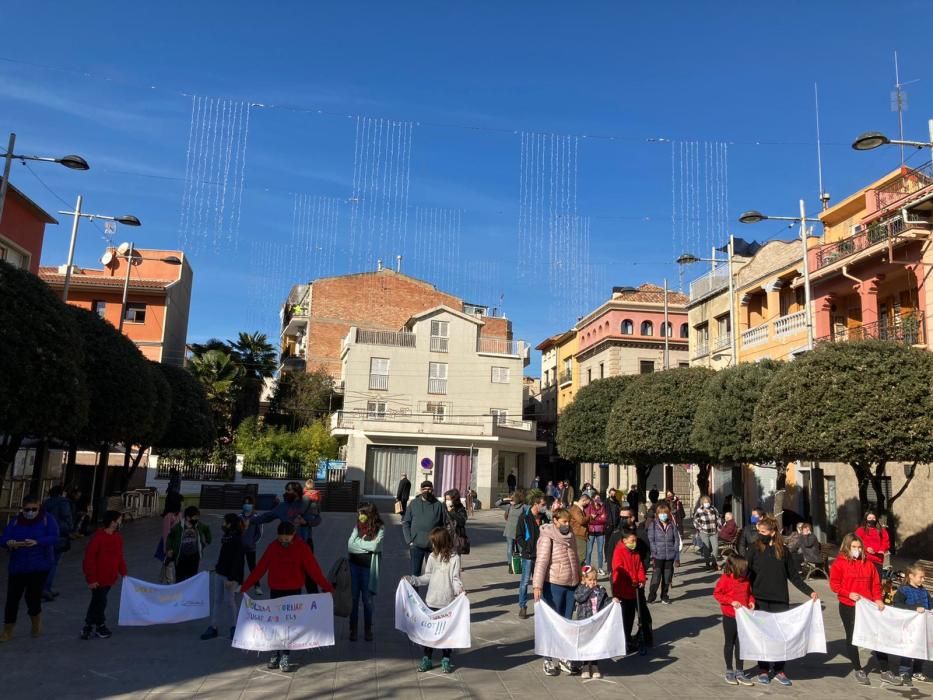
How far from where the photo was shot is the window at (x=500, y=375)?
1875 inches

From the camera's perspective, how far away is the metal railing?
152 ft

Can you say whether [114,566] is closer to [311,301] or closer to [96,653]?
[96,653]

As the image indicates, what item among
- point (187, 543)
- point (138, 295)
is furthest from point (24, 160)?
point (138, 295)

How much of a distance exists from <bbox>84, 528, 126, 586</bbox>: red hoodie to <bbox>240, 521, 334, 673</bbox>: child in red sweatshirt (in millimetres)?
1950

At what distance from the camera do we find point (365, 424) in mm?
40969

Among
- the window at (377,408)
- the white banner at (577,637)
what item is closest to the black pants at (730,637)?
the white banner at (577,637)

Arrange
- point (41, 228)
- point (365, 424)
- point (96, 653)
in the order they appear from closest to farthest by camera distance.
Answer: point (96, 653) → point (41, 228) → point (365, 424)

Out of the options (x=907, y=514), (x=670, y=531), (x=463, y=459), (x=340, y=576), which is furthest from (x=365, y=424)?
(x=340, y=576)

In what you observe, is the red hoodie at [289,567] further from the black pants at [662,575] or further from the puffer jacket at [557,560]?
the black pants at [662,575]

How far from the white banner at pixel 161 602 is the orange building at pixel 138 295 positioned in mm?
36017

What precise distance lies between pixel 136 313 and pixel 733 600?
139 feet

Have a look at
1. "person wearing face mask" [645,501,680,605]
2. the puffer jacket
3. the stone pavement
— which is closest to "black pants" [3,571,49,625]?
the stone pavement

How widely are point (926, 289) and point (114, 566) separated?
73.0 ft

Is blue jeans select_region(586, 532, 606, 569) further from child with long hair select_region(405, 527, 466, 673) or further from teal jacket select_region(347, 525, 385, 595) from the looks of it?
child with long hair select_region(405, 527, 466, 673)
